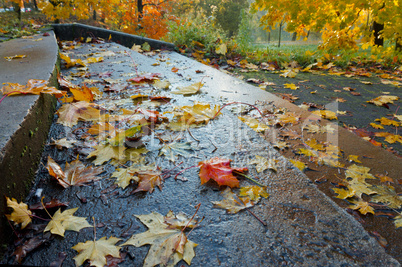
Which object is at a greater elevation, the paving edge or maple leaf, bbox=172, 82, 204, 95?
maple leaf, bbox=172, 82, 204, 95

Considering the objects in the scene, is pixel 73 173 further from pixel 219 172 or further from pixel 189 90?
pixel 189 90

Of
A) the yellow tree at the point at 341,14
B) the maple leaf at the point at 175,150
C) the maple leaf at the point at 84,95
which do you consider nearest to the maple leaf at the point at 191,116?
the maple leaf at the point at 175,150

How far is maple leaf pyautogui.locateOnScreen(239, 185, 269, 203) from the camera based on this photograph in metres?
0.94

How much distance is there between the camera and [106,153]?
120cm

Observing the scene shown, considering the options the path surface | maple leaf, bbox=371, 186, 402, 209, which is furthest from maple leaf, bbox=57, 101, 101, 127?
maple leaf, bbox=371, 186, 402, 209

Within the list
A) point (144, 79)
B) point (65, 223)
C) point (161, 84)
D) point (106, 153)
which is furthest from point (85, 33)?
point (65, 223)

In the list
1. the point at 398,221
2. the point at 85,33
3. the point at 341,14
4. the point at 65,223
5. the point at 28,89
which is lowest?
the point at 398,221

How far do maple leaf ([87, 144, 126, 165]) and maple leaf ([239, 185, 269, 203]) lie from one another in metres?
0.62

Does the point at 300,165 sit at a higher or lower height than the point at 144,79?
lower

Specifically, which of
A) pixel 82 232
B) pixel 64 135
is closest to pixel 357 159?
pixel 82 232

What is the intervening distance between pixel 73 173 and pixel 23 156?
202mm

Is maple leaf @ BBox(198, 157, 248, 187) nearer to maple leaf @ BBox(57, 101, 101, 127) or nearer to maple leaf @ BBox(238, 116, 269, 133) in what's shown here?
maple leaf @ BBox(238, 116, 269, 133)

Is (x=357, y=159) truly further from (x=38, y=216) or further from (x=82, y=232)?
(x=38, y=216)

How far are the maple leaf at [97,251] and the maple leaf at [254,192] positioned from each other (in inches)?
19.5
